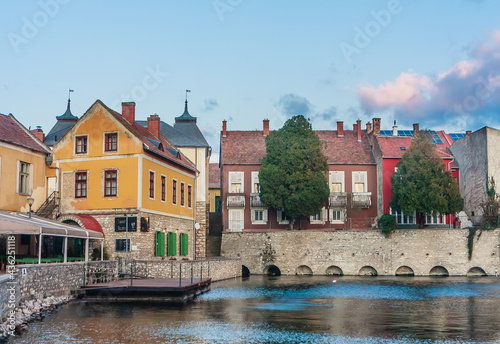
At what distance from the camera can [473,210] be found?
53.0m

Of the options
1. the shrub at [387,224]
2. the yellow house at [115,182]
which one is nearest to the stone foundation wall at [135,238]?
the yellow house at [115,182]

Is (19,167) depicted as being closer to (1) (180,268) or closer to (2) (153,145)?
(2) (153,145)

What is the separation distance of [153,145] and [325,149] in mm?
23136

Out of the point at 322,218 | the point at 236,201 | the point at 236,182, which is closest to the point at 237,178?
the point at 236,182

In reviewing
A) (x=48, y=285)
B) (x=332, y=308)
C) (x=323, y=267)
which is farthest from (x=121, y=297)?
(x=323, y=267)

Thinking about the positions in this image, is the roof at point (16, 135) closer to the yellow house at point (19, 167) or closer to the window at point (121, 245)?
the yellow house at point (19, 167)

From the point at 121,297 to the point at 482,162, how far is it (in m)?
36.1

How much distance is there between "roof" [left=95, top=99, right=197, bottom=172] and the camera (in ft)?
115

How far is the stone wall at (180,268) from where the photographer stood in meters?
33.0

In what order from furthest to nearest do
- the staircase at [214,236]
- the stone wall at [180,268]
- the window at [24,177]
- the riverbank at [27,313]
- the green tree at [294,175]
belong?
the staircase at [214,236] < the green tree at [294,175] < the window at [24,177] < the stone wall at [180,268] < the riverbank at [27,313]

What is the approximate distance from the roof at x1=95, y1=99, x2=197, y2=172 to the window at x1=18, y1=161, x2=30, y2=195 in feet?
18.0

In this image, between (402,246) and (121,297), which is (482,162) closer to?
(402,246)

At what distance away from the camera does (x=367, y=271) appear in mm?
48656

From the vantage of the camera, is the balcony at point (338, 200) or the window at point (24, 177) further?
the balcony at point (338, 200)
